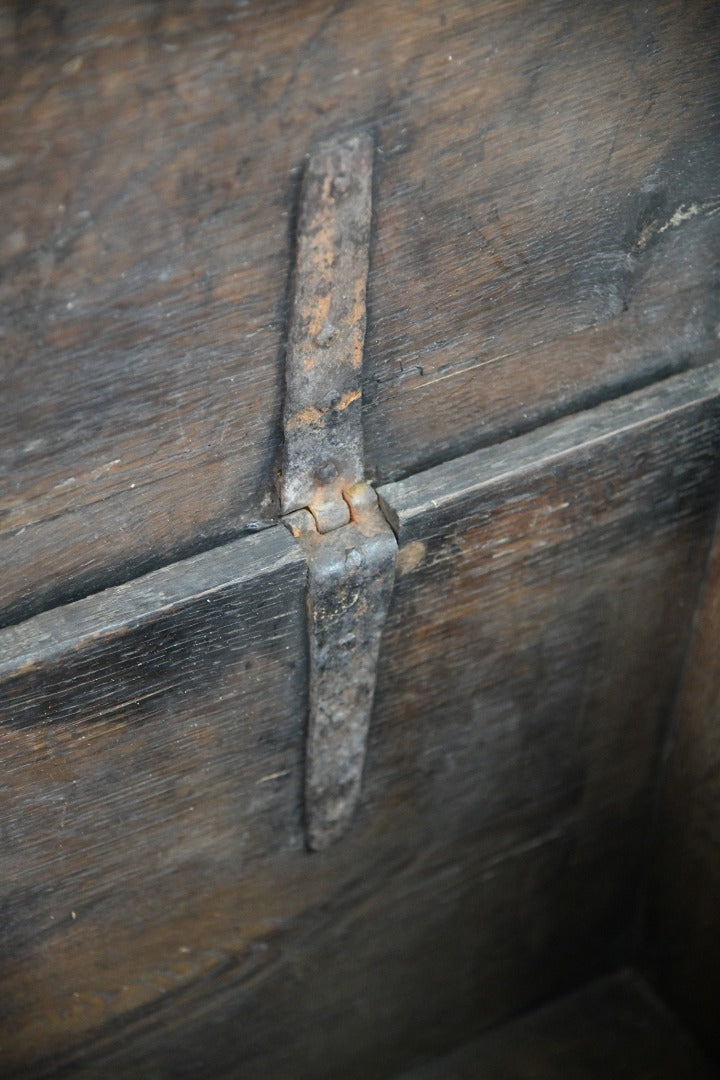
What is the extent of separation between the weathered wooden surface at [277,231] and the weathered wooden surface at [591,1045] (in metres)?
1.22

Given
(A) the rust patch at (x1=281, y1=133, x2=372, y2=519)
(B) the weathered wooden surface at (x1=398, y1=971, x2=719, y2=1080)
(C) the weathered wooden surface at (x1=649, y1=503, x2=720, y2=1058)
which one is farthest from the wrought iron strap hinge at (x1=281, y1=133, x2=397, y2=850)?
(B) the weathered wooden surface at (x1=398, y1=971, x2=719, y2=1080)

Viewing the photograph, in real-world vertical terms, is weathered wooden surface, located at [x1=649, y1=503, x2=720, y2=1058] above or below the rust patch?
below

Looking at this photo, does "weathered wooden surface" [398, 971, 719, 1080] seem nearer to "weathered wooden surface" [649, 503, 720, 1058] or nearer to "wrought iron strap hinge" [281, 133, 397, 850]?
"weathered wooden surface" [649, 503, 720, 1058]

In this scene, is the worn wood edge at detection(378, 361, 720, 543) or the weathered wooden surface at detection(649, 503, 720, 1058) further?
the weathered wooden surface at detection(649, 503, 720, 1058)

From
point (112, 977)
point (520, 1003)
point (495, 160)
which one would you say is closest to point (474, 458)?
point (495, 160)

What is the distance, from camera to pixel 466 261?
3.09 ft

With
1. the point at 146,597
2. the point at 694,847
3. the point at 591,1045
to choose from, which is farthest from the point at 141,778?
the point at 591,1045

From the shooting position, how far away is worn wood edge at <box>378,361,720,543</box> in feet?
3.39

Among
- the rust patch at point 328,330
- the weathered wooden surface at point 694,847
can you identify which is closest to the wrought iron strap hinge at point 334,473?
the rust patch at point 328,330

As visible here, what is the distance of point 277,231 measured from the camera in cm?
84

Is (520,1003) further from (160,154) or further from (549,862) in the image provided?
(160,154)

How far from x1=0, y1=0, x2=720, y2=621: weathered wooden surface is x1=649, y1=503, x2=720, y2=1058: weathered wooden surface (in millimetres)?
416

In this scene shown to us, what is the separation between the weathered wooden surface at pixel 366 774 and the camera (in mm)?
1030

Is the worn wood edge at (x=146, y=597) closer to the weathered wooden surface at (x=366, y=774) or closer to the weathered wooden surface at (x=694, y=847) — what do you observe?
the weathered wooden surface at (x=366, y=774)
